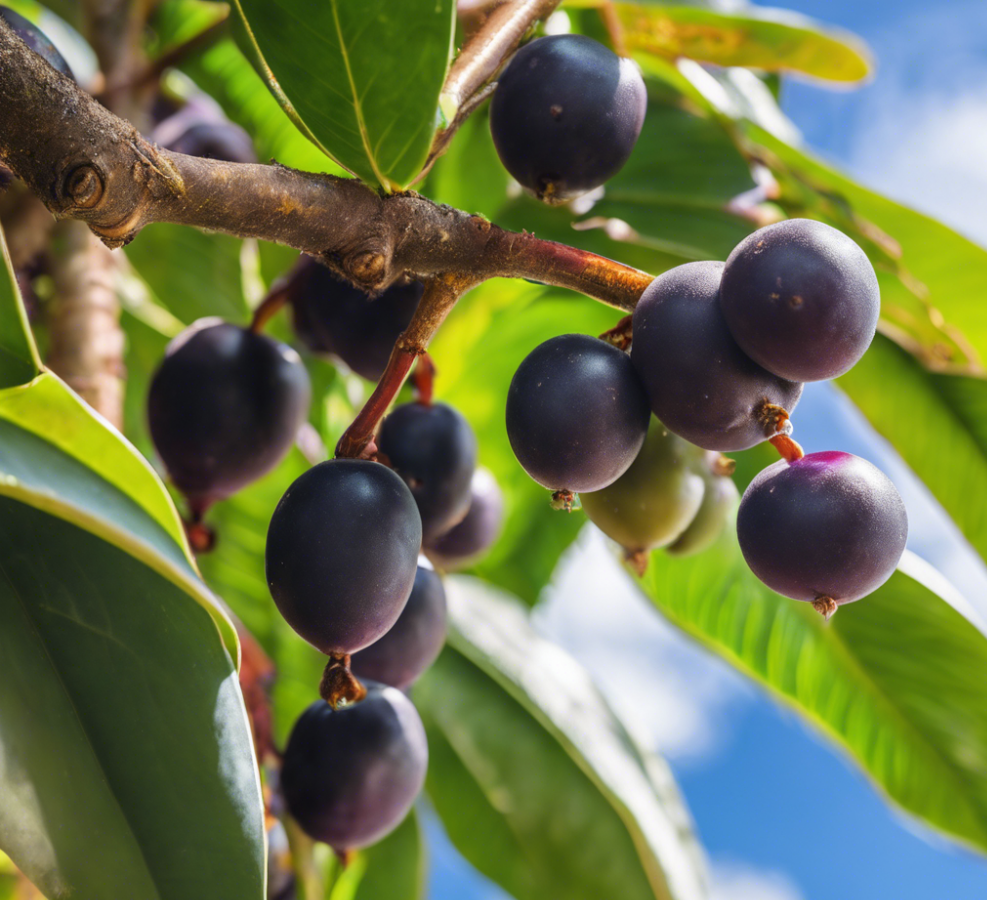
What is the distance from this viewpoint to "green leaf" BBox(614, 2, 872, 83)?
3.61ft

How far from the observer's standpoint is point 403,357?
22.6 inches

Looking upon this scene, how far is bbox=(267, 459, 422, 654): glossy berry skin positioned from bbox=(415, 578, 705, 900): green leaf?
2.31 ft

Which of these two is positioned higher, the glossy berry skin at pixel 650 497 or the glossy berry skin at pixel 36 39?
the glossy berry skin at pixel 36 39

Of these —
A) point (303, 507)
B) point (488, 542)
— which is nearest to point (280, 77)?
point (303, 507)

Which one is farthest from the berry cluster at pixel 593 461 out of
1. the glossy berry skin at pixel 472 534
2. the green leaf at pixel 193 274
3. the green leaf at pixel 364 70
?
the green leaf at pixel 193 274

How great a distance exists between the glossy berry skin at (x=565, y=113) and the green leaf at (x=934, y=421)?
665mm

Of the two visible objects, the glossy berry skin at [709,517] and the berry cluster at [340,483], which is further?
the glossy berry skin at [709,517]

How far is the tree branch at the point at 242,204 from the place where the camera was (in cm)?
46

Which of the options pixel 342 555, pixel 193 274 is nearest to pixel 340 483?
pixel 342 555

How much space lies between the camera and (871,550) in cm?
49

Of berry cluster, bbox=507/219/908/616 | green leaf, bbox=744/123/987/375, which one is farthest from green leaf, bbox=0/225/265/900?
green leaf, bbox=744/123/987/375

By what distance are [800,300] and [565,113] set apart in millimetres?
217

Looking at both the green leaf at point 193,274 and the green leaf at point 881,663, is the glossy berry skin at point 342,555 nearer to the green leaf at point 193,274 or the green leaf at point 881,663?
the green leaf at point 881,663

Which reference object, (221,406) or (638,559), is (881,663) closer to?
(638,559)
